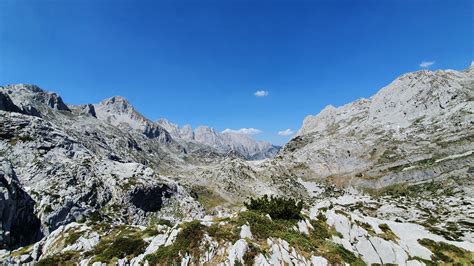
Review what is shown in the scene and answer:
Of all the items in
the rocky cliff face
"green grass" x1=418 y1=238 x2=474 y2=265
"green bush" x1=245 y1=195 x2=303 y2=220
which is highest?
the rocky cliff face

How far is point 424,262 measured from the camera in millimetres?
43125

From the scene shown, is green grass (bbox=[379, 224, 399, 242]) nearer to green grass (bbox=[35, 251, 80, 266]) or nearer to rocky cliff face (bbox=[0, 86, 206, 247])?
green grass (bbox=[35, 251, 80, 266])

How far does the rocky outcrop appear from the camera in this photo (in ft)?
238

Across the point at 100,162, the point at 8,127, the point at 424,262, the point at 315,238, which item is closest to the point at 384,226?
the point at 424,262

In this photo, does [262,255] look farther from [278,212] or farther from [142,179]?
[142,179]

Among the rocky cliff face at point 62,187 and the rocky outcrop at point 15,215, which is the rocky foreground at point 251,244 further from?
the rocky cliff face at point 62,187

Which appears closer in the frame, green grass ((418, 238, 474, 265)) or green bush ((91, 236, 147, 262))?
green bush ((91, 236, 147, 262))

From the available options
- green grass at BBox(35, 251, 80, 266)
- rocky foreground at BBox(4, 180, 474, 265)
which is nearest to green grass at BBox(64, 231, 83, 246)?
rocky foreground at BBox(4, 180, 474, 265)

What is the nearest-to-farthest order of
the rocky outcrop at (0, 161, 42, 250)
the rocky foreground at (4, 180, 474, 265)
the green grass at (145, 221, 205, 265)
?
the green grass at (145, 221, 205, 265) < the rocky foreground at (4, 180, 474, 265) < the rocky outcrop at (0, 161, 42, 250)

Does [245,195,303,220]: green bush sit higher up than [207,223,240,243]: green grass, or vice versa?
[245,195,303,220]: green bush

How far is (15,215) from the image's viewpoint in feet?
254

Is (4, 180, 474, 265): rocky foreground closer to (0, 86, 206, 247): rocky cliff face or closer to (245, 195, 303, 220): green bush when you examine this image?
(245, 195, 303, 220): green bush

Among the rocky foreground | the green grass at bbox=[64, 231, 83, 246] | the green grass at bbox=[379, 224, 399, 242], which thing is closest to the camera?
the rocky foreground

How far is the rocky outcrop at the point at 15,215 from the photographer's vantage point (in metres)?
72.4
